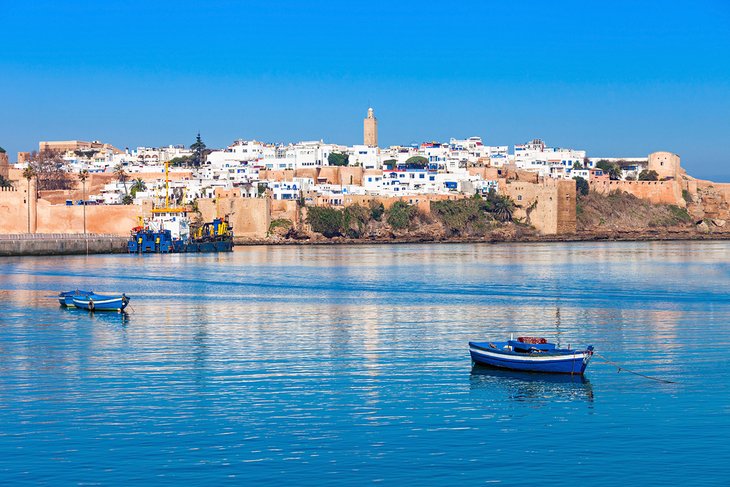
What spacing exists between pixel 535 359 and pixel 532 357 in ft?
0.16

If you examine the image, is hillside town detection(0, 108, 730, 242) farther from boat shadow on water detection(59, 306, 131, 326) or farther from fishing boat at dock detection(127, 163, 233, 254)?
boat shadow on water detection(59, 306, 131, 326)

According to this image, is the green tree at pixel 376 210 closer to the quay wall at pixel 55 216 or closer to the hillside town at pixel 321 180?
the hillside town at pixel 321 180

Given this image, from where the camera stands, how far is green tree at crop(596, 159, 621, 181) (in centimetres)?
8835

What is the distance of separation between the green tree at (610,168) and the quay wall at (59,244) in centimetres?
4571

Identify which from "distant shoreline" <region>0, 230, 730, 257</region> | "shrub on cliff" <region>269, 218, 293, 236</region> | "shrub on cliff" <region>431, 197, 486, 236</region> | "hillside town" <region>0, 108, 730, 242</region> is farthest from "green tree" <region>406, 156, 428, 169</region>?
"shrub on cliff" <region>269, 218, 293, 236</region>

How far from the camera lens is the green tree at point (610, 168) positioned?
88.3 metres

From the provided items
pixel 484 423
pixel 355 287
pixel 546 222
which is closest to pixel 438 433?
pixel 484 423

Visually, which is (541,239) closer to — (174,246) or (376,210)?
(376,210)

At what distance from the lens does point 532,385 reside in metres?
14.0

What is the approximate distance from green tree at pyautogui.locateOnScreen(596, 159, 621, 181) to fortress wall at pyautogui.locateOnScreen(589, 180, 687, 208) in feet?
13.0

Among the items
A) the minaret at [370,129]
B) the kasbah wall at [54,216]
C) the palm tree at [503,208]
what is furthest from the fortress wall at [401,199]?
the minaret at [370,129]

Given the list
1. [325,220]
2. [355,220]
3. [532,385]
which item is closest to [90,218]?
[325,220]

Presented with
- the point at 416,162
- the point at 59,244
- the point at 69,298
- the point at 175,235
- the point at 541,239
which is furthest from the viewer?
the point at 416,162

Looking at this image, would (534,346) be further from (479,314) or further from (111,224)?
(111,224)
